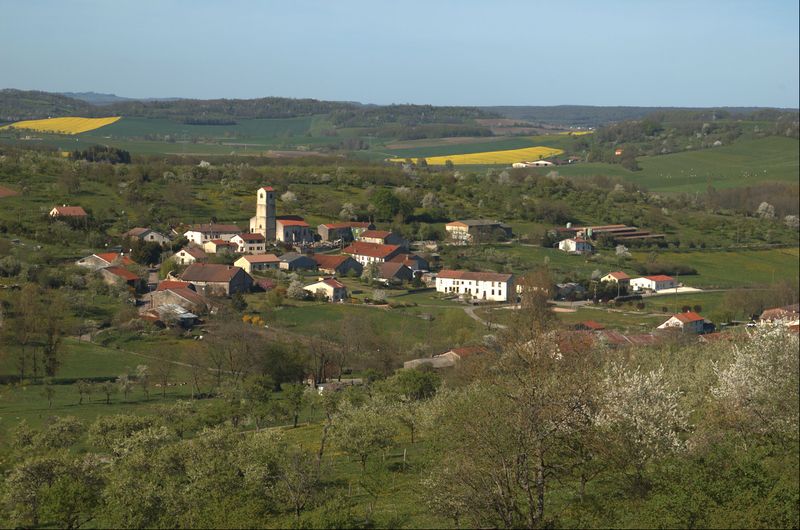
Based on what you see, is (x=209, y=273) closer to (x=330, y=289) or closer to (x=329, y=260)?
(x=330, y=289)

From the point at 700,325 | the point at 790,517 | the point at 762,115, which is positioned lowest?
the point at 700,325

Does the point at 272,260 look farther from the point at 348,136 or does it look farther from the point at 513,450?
the point at 348,136

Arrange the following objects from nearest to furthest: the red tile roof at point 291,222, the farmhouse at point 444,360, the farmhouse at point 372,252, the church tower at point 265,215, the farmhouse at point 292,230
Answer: the farmhouse at point 444,360 < the farmhouse at point 372,252 < the church tower at point 265,215 < the farmhouse at point 292,230 < the red tile roof at point 291,222

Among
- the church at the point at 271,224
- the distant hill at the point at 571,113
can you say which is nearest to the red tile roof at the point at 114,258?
the church at the point at 271,224

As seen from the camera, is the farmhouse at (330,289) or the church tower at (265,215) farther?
the church tower at (265,215)

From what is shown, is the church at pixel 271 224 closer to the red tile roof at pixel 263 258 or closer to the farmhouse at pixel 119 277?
the red tile roof at pixel 263 258

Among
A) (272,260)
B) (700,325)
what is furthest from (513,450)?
(272,260)
